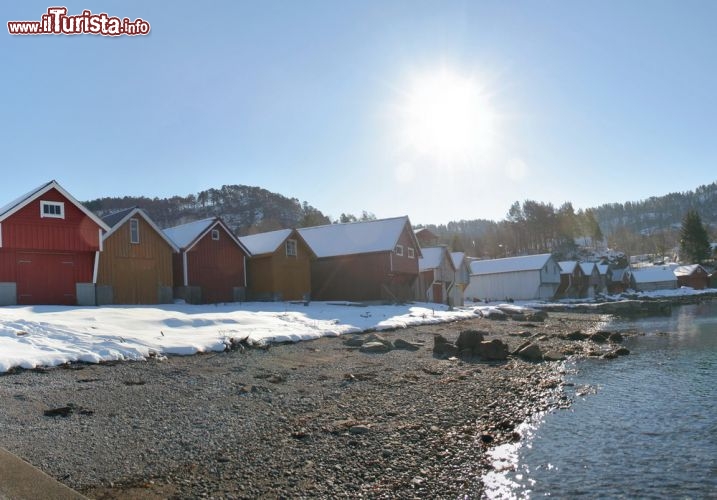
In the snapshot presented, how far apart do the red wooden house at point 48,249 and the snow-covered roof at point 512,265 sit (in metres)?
55.3

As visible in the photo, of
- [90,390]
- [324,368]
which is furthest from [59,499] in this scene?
[324,368]

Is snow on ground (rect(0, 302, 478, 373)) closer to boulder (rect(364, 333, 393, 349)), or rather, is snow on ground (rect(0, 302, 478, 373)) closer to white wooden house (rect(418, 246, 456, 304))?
boulder (rect(364, 333, 393, 349))

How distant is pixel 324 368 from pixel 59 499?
31.6 feet

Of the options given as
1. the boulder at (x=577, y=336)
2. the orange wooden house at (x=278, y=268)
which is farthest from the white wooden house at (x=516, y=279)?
the boulder at (x=577, y=336)

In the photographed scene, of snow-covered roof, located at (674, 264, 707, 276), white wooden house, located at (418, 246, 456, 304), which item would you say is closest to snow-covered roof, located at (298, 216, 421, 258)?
white wooden house, located at (418, 246, 456, 304)

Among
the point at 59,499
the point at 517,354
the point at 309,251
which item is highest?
the point at 309,251

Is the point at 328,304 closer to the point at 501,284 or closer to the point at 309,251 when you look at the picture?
the point at 309,251

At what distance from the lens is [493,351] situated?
1762 cm

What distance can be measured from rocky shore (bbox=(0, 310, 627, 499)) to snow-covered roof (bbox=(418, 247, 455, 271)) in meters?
34.3

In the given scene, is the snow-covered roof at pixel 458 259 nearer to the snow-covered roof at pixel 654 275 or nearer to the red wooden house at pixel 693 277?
the snow-covered roof at pixel 654 275

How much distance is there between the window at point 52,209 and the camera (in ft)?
78.1

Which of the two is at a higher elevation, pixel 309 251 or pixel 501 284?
pixel 309 251

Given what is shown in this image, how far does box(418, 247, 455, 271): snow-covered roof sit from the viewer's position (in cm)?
5006

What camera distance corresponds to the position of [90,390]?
1025cm
